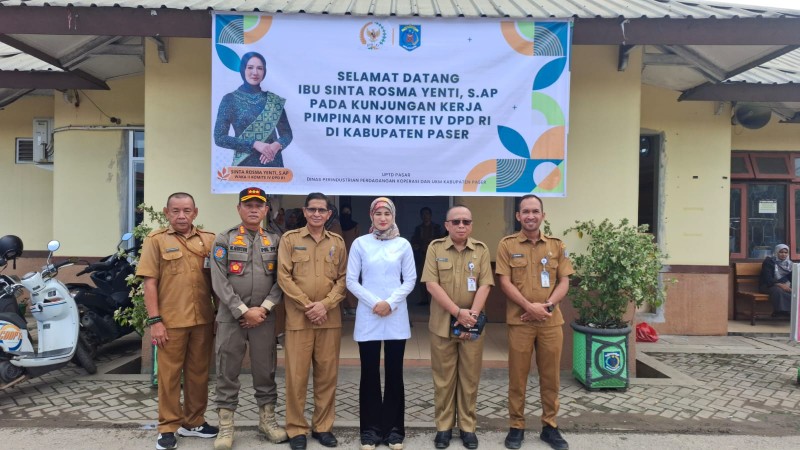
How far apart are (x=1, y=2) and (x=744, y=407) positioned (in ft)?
25.0

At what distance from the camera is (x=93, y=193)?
7332mm

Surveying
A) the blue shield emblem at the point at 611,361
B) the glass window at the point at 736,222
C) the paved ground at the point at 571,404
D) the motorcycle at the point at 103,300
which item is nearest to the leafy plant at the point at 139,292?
the motorcycle at the point at 103,300

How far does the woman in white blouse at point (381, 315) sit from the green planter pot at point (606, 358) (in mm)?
2149

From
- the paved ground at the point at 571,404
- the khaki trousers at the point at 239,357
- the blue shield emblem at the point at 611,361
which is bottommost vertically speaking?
the paved ground at the point at 571,404

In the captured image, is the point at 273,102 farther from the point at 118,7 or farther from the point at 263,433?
the point at 263,433

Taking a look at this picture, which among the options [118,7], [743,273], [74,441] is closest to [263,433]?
[74,441]

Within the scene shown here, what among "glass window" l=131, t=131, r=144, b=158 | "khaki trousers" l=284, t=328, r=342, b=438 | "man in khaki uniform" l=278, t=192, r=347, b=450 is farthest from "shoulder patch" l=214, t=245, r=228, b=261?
"glass window" l=131, t=131, r=144, b=158

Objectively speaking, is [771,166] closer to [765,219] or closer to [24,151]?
[765,219]

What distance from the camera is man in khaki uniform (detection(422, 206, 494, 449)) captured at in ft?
11.5

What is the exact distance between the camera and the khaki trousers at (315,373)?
348 cm

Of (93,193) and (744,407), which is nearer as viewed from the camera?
(744,407)

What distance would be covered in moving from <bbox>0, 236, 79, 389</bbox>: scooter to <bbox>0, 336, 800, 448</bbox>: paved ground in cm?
32

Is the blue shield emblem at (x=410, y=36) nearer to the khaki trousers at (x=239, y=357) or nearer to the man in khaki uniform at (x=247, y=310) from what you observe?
the man in khaki uniform at (x=247, y=310)

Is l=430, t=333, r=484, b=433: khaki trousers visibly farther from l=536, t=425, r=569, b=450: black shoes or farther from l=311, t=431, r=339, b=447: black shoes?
l=311, t=431, r=339, b=447: black shoes
